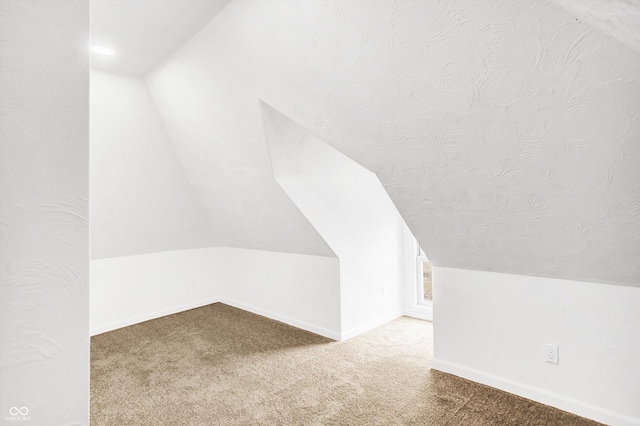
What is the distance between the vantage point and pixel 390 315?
4.11 m

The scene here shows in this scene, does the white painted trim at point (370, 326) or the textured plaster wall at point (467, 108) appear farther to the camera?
the white painted trim at point (370, 326)

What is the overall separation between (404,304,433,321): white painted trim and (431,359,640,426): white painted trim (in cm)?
120

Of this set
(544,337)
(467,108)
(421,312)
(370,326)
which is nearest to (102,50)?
(467,108)

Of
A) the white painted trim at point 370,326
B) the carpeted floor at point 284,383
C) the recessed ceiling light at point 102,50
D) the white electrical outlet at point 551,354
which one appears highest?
the recessed ceiling light at point 102,50

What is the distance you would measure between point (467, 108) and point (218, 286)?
4158mm

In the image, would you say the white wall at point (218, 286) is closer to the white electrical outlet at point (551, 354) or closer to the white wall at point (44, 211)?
the white electrical outlet at point (551, 354)

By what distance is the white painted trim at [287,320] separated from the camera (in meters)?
3.64

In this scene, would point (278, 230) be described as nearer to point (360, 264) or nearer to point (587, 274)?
point (360, 264)

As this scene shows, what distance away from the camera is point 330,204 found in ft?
Answer: 11.8

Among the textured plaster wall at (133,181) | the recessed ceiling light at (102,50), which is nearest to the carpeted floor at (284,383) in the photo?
the textured plaster wall at (133,181)

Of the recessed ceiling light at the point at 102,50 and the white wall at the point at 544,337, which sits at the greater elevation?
the recessed ceiling light at the point at 102,50
